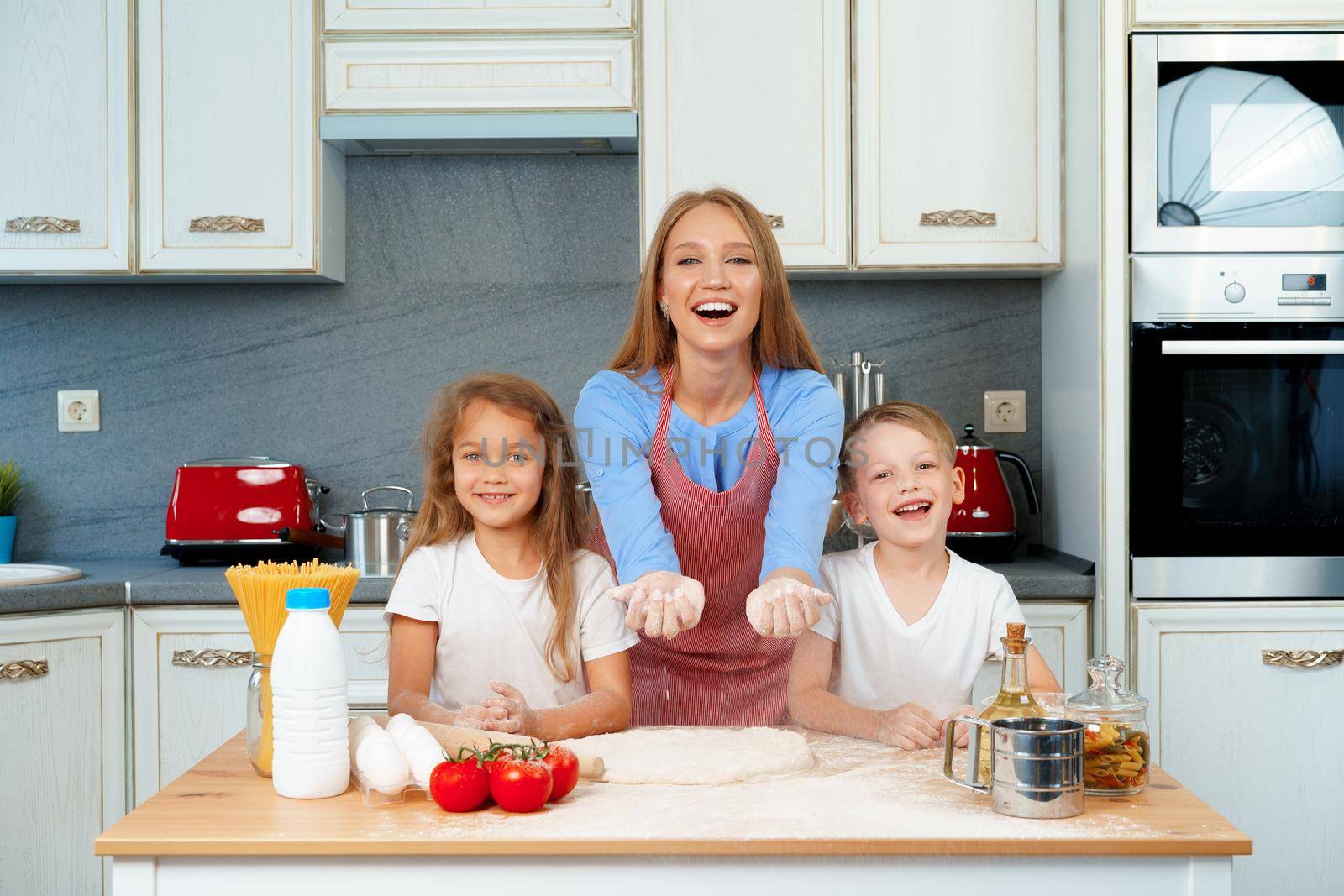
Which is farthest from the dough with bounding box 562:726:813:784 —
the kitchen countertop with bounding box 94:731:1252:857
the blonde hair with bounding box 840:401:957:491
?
the blonde hair with bounding box 840:401:957:491

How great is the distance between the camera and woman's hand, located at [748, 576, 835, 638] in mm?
1249

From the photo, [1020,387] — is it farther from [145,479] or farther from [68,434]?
[68,434]

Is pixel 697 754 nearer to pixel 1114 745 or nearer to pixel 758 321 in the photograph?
pixel 1114 745

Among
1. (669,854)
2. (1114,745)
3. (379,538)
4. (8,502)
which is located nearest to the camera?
(669,854)

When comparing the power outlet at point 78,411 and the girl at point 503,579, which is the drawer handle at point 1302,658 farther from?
the power outlet at point 78,411

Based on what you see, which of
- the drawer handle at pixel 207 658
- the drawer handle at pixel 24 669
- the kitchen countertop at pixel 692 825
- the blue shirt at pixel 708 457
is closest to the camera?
the kitchen countertop at pixel 692 825

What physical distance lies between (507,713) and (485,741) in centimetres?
14

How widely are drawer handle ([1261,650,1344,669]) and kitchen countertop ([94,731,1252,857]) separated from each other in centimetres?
133

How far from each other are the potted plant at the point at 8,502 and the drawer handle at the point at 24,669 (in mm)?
593

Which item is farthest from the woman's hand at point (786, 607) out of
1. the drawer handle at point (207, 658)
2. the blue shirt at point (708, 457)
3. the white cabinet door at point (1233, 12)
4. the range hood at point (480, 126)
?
the white cabinet door at point (1233, 12)

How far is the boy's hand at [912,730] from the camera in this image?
1.26 meters

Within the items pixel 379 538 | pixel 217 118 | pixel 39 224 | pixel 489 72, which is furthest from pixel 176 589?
pixel 489 72

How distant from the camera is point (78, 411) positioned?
2.84 meters

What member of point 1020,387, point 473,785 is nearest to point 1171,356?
point 1020,387
